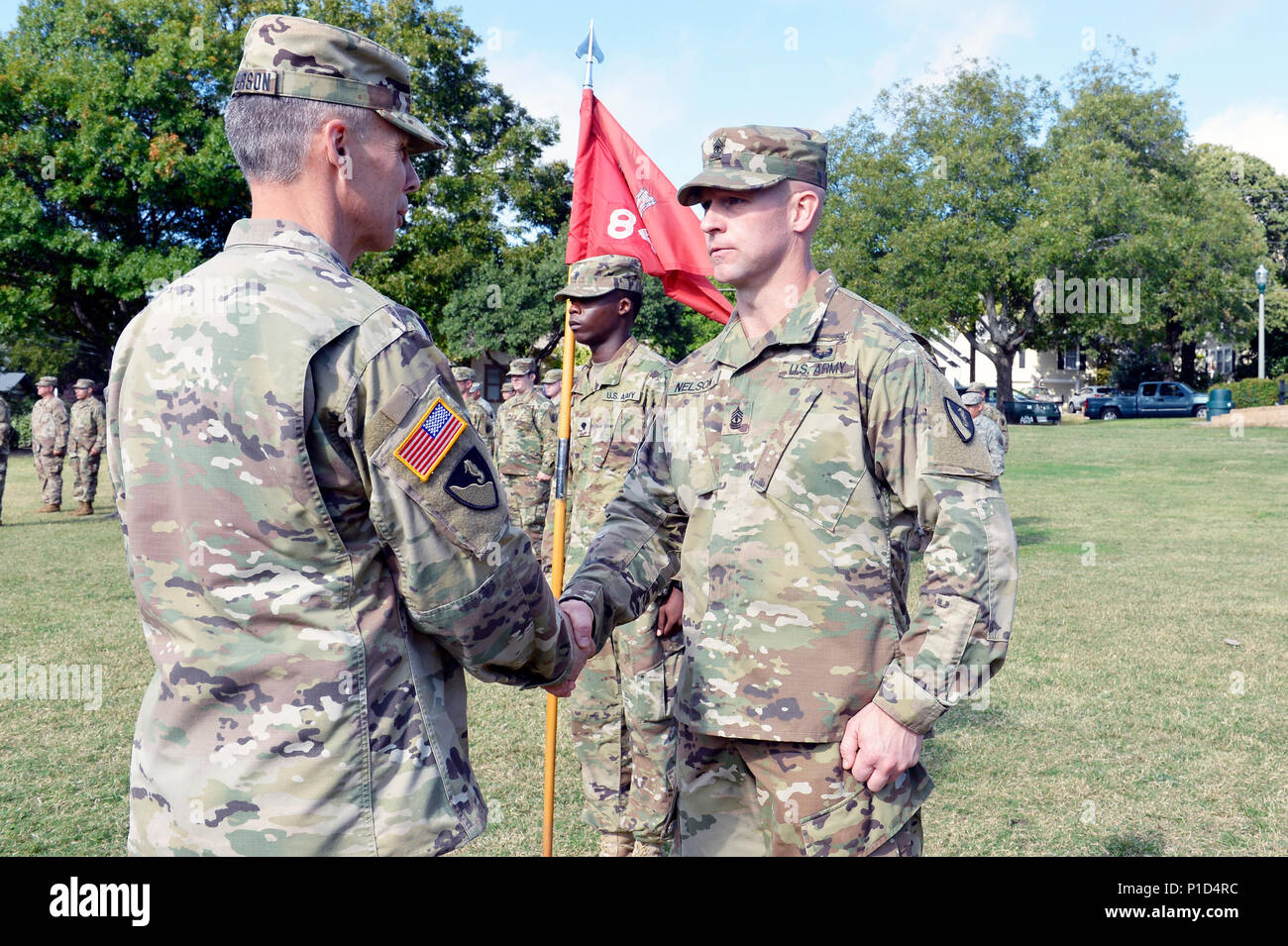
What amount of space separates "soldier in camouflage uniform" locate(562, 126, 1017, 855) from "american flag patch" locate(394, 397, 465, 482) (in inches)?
36.9

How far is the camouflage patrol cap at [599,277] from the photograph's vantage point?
5.06 metres

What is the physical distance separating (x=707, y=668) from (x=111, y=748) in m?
4.56

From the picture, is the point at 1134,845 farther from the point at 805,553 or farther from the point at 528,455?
the point at 528,455

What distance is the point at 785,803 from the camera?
2.66 m

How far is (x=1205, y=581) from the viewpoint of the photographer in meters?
10.2

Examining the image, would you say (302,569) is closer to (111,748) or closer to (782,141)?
(782,141)

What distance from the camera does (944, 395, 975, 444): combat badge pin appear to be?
8.48 feet

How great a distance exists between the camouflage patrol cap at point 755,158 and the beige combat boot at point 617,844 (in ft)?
9.88

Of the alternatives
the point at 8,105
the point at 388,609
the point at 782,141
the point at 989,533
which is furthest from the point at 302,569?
the point at 8,105

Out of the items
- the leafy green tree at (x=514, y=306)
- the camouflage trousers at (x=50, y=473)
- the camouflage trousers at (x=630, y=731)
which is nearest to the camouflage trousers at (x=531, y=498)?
the camouflage trousers at (x=630, y=731)

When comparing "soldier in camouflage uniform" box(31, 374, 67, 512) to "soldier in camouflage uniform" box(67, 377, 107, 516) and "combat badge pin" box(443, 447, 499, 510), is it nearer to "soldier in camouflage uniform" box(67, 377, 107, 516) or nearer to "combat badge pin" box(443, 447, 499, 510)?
"soldier in camouflage uniform" box(67, 377, 107, 516)

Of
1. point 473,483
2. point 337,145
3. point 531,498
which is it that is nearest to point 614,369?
point 337,145

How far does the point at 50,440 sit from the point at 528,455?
10372mm
